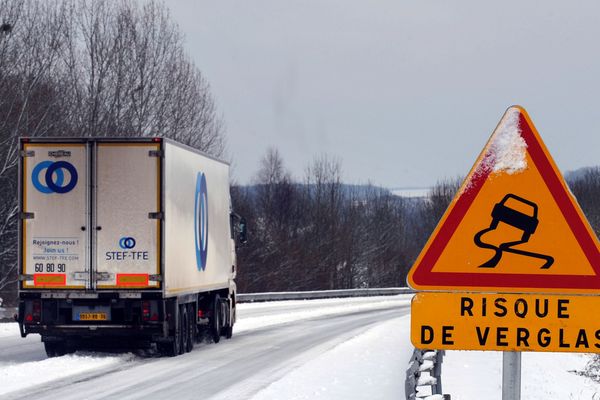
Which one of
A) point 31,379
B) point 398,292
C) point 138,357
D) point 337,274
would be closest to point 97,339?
point 138,357

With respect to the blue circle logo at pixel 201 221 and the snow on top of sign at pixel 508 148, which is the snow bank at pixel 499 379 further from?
the snow on top of sign at pixel 508 148

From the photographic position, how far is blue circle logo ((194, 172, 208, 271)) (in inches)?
832

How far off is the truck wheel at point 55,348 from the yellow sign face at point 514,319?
1529 centimetres

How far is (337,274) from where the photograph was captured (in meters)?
81.8

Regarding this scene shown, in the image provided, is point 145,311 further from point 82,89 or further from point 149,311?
point 82,89

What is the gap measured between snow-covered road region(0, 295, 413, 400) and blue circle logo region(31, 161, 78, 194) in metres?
2.81

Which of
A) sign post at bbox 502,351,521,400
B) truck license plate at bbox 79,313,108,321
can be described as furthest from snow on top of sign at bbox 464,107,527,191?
truck license plate at bbox 79,313,108,321

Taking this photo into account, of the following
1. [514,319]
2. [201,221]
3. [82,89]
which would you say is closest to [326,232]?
[82,89]

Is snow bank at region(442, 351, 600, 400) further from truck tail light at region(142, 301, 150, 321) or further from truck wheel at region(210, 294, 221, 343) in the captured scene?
truck wheel at region(210, 294, 221, 343)

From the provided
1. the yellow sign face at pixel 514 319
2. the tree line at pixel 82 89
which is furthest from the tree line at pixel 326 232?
the yellow sign face at pixel 514 319

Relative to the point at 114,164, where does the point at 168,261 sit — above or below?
below

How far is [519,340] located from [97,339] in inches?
620

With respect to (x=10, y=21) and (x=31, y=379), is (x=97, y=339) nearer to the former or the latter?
(x=31, y=379)

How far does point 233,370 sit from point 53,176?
14.4 feet
